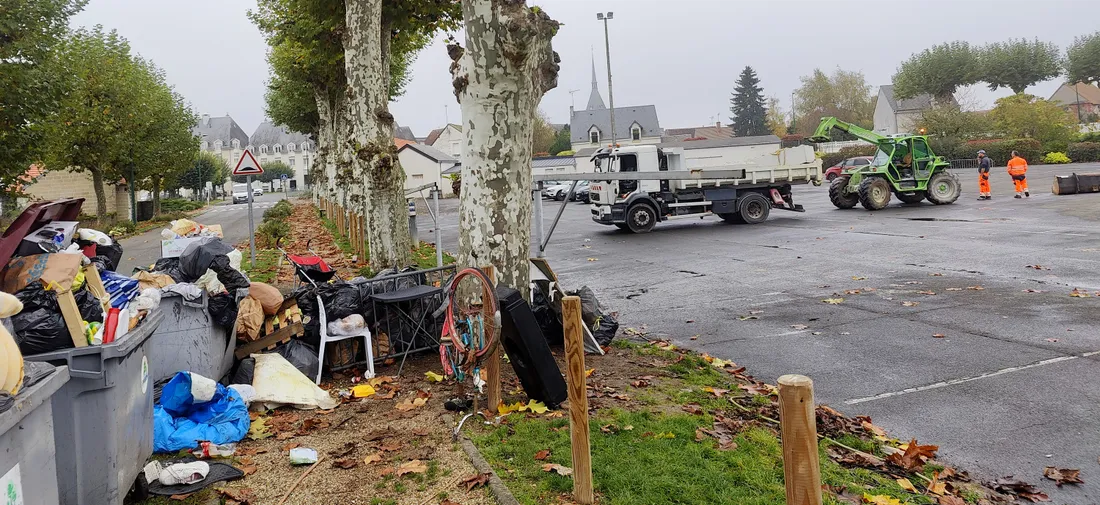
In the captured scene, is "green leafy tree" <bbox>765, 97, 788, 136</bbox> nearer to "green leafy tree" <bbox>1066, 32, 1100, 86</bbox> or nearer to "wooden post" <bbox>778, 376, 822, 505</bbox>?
"green leafy tree" <bbox>1066, 32, 1100, 86</bbox>

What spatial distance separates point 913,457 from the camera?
4496 mm

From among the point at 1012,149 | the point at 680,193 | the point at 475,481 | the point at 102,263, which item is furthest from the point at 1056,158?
the point at 102,263

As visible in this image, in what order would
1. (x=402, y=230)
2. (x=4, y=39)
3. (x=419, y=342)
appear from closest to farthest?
(x=419, y=342) → (x=402, y=230) → (x=4, y=39)

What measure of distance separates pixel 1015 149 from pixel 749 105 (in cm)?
4882

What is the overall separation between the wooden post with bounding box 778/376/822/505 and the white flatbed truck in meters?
18.9

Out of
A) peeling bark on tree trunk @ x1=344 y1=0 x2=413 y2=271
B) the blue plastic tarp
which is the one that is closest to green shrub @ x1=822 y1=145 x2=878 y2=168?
peeling bark on tree trunk @ x1=344 y1=0 x2=413 y2=271

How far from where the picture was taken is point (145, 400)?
4176mm

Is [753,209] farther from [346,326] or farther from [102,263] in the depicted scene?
[102,263]

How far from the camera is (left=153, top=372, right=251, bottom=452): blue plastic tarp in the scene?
479 centimetres

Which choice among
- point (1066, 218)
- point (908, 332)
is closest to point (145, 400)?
point (908, 332)

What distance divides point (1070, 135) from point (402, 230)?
56.0 m

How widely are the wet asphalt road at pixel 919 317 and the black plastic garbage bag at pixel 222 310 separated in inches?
173

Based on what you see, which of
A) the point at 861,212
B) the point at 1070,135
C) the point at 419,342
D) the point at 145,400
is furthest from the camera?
the point at 1070,135

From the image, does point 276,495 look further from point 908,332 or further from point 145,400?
point 908,332
